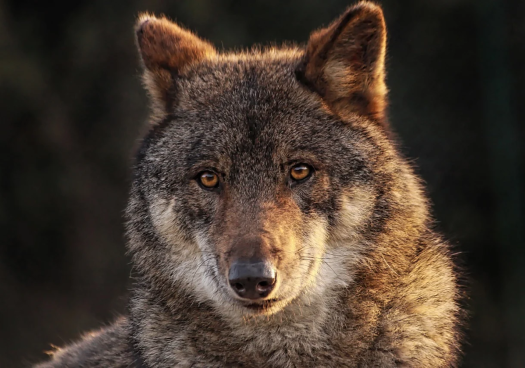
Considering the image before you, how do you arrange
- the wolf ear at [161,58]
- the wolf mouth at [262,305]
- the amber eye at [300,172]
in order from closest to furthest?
1. the wolf mouth at [262,305]
2. the amber eye at [300,172]
3. the wolf ear at [161,58]

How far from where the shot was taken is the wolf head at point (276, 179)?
414 cm

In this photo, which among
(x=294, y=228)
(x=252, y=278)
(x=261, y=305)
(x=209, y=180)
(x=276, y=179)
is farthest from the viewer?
(x=209, y=180)

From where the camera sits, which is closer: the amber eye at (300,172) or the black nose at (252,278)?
the black nose at (252,278)

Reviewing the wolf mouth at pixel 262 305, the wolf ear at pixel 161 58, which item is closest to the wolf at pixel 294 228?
the wolf mouth at pixel 262 305

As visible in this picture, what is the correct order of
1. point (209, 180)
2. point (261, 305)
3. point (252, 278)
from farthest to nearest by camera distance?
point (209, 180) < point (261, 305) < point (252, 278)

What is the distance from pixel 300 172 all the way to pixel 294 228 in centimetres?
34

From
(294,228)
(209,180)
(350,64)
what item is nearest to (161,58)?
(209,180)

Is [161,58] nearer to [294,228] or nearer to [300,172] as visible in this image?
[300,172]

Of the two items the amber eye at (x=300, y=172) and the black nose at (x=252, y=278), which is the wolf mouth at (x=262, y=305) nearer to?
the black nose at (x=252, y=278)

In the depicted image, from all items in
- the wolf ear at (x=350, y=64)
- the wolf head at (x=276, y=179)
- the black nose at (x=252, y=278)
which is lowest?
the black nose at (x=252, y=278)

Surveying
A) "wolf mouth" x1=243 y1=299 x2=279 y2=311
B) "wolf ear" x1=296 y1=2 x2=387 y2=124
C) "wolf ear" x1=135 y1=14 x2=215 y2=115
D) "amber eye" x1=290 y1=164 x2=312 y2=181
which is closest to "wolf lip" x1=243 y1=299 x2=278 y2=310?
"wolf mouth" x1=243 y1=299 x2=279 y2=311

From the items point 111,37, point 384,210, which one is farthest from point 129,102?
point 384,210

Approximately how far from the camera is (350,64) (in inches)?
184

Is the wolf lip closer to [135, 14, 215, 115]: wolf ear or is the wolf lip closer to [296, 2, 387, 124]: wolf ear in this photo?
[296, 2, 387, 124]: wolf ear
